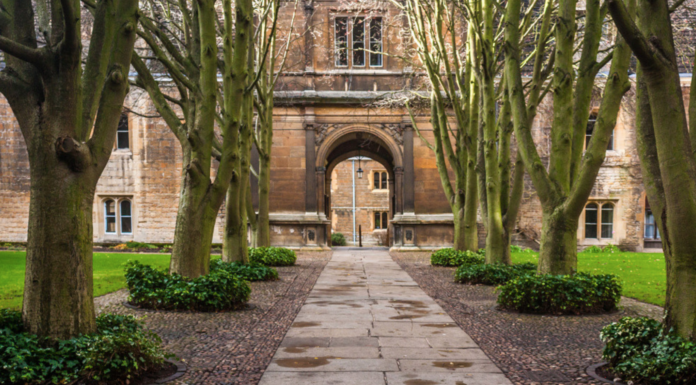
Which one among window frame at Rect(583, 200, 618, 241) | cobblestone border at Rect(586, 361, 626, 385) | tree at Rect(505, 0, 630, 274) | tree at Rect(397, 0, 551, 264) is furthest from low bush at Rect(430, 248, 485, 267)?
window frame at Rect(583, 200, 618, 241)

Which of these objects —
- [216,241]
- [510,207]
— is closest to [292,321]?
[510,207]

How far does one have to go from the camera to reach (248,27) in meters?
10.3

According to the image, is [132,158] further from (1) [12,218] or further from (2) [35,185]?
(2) [35,185]

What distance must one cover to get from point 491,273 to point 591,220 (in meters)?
14.5

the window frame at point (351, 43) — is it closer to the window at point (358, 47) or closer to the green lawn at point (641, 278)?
the window at point (358, 47)

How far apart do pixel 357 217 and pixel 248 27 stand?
31.1 meters

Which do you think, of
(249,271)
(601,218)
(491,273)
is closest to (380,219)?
(601,218)

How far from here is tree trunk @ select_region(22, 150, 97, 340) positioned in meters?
4.67

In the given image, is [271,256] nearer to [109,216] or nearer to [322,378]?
[322,378]

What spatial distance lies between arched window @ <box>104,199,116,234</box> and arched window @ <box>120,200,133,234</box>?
338mm

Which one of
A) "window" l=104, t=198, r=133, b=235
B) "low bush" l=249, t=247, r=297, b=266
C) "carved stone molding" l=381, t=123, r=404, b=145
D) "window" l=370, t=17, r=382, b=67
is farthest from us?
"window" l=104, t=198, r=133, b=235

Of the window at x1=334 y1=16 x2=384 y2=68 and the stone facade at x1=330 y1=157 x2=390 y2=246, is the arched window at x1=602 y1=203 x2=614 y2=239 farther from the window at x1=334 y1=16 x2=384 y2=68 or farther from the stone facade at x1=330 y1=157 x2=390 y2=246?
the stone facade at x1=330 y1=157 x2=390 y2=246

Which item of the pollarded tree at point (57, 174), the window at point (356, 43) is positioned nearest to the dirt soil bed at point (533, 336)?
the pollarded tree at point (57, 174)

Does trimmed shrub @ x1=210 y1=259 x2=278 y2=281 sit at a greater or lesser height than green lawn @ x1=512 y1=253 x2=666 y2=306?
greater
